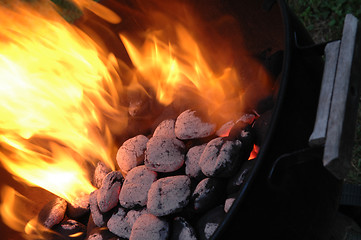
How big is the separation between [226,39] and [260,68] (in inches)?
11.9

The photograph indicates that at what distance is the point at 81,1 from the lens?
1494mm

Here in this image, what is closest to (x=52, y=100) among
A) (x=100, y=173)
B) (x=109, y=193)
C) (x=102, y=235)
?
(x=100, y=173)

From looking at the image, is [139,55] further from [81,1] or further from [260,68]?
[260,68]

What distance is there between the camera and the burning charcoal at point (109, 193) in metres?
1.26

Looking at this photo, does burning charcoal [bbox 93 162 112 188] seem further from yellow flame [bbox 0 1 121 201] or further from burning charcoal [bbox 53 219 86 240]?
burning charcoal [bbox 53 219 86 240]

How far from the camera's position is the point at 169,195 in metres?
1.12

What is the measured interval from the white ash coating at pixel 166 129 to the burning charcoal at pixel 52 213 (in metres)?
0.53

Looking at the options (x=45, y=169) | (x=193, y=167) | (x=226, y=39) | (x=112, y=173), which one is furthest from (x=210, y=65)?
(x=45, y=169)

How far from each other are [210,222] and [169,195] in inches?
6.7

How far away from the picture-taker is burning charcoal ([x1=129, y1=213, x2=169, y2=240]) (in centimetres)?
109

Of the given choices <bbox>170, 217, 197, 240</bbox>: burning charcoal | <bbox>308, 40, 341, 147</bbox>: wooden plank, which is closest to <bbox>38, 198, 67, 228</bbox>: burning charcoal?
<bbox>170, 217, 197, 240</bbox>: burning charcoal

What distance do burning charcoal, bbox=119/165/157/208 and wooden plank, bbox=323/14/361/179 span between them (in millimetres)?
708

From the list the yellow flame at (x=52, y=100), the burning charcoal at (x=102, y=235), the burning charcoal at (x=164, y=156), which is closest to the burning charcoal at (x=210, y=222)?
the burning charcoal at (x=164, y=156)

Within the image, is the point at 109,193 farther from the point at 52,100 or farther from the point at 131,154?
the point at 52,100
